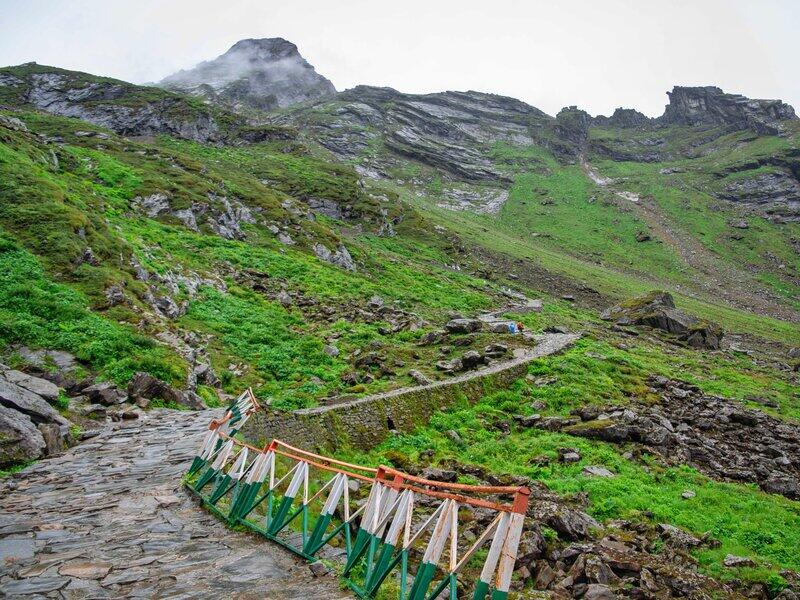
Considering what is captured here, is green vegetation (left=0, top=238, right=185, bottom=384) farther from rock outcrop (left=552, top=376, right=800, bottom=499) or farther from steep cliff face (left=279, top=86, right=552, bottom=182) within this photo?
steep cliff face (left=279, top=86, right=552, bottom=182)

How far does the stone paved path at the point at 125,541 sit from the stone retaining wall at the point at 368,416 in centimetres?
262

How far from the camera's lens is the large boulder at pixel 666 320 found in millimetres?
44094

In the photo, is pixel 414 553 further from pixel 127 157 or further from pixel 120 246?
pixel 127 157

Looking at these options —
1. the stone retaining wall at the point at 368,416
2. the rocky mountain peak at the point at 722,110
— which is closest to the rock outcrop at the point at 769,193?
the rocky mountain peak at the point at 722,110

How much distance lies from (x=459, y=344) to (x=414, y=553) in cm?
1848

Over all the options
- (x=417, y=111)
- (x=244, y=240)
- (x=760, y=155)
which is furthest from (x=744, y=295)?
(x=417, y=111)

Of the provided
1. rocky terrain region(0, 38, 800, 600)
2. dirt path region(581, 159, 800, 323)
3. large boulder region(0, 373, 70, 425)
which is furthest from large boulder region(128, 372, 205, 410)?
dirt path region(581, 159, 800, 323)

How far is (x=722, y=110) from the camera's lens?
178000 mm

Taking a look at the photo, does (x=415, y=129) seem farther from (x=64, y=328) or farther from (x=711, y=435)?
A: (x=64, y=328)

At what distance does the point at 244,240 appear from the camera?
44.7 m

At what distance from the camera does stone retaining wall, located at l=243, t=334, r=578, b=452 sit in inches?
558

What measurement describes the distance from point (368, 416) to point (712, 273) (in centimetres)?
9939

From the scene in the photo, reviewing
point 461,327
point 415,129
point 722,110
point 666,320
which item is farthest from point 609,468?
point 722,110

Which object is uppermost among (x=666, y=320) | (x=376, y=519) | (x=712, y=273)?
(x=712, y=273)
